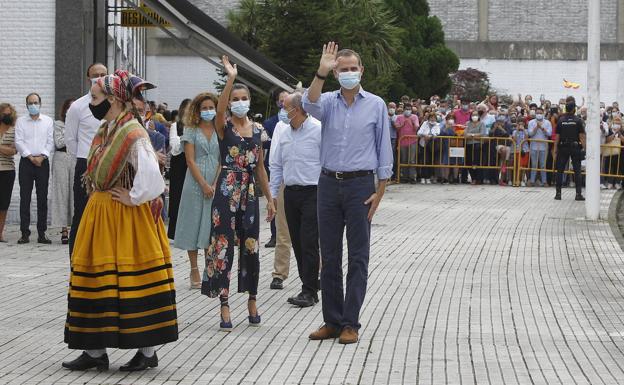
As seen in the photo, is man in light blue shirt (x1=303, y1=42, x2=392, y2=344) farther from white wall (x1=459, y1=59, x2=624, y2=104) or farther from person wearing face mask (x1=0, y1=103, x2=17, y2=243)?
white wall (x1=459, y1=59, x2=624, y2=104)

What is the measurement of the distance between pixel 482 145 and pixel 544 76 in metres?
26.1

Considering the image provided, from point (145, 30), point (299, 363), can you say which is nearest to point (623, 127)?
point (145, 30)

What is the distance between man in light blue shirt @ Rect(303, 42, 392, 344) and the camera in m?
9.98

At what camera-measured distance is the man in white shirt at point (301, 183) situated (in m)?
12.0

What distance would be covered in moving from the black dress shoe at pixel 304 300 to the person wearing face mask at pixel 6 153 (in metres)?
7.13

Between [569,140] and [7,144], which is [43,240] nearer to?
[7,144]

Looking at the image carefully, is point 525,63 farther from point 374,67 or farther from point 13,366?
point 13,366

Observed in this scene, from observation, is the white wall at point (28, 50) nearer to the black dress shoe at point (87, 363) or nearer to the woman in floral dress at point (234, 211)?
the woman in floral dress at point (234, 211)

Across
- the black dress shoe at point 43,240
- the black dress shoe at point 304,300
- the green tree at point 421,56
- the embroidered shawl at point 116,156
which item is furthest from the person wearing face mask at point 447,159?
the embroidered shawl at point 116,156

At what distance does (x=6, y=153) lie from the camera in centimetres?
1816

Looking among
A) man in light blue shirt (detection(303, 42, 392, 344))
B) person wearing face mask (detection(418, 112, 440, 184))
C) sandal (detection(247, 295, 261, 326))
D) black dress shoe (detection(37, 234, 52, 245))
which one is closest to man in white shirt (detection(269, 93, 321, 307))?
sandal (detection(247, 295, 261, 326))

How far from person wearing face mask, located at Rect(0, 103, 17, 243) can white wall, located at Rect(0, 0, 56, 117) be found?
143cm

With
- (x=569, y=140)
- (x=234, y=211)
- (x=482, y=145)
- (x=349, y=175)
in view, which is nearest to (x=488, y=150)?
(x=482, y=145)

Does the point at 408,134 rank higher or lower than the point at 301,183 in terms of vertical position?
higher
